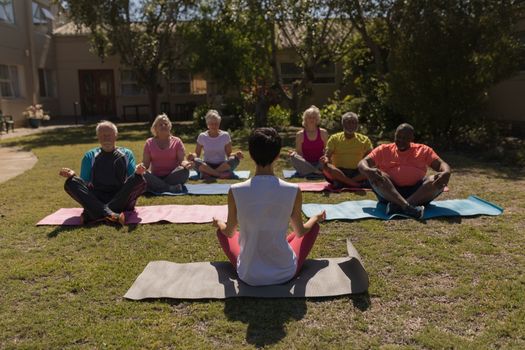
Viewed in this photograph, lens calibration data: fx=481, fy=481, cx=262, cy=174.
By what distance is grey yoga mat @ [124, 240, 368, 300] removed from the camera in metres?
3.47

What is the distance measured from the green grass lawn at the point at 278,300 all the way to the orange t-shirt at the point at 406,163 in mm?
639

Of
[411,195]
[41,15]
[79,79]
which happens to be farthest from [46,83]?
[411,195]

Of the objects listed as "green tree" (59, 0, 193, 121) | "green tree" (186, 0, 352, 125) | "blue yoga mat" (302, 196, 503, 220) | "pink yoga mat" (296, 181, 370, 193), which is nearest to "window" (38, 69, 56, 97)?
"green tree" (59, 0, 193, 121)

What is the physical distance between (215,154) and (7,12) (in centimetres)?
1583

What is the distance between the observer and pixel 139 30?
18.6 m

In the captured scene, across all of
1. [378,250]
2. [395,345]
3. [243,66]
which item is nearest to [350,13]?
[243,66]

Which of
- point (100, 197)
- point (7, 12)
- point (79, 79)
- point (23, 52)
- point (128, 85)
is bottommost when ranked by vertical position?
point (100, 197)

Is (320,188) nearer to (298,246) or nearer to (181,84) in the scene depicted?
(298,246)

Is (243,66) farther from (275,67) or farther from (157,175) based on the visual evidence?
(157,175)

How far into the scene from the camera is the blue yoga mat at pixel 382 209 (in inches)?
214

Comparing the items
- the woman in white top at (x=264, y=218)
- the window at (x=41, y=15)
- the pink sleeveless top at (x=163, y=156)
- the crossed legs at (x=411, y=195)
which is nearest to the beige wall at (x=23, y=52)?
the window at (x=41, y=15)

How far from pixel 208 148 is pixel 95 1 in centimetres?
1075

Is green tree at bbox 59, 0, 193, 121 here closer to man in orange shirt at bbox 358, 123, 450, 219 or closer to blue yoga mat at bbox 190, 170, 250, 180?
blue yoga mat at bbox 190, 170, 250, 180

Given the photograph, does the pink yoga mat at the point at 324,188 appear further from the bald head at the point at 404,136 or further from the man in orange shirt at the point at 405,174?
the bald head at the point at 404,136
